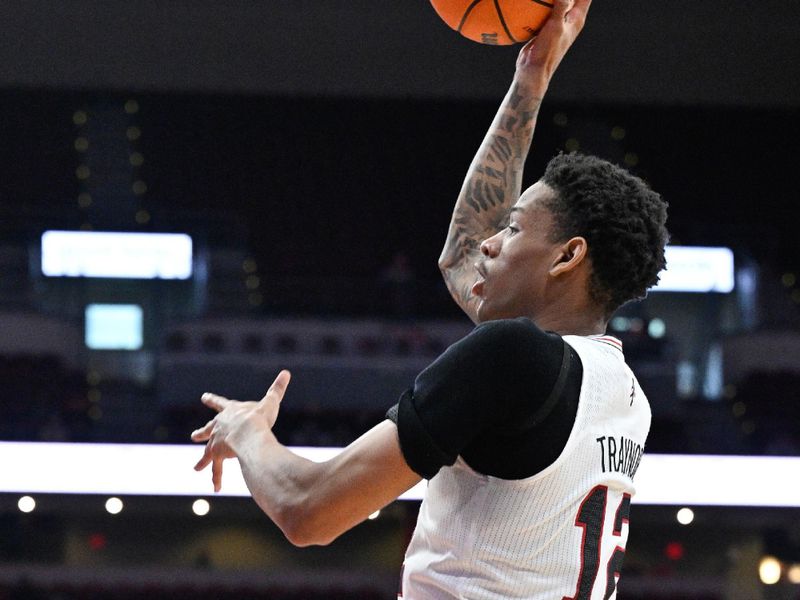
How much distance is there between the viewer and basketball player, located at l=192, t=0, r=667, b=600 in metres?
1.20

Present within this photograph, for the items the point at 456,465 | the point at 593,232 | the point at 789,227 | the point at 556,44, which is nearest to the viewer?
the point at 456,465

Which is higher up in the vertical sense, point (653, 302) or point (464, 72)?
point (464, 72)

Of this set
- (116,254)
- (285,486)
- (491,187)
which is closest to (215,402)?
(285,486)

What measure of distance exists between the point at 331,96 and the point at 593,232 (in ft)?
25.0

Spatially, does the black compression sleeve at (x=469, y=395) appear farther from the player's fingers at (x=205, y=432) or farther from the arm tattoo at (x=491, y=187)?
the arm tattoo at (x=491, y=187)

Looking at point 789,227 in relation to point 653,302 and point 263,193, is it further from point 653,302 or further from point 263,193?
point 263,193

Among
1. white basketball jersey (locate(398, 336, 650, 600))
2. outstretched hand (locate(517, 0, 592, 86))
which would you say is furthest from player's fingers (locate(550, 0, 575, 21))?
white basketball jersey (locate(398, 336, 650, 600))

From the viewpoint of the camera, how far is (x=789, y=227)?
354 inches

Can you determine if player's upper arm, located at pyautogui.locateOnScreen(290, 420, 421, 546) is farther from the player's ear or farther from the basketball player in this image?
the player's ear

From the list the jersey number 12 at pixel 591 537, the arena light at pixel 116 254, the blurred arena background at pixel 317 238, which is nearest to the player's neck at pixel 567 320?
the jersey number 12 at pixel 591 537

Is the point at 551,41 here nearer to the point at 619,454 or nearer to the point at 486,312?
the point at 486,312

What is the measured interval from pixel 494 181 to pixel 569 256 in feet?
1.52

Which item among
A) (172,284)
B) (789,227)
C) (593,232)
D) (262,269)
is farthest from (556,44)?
(789,227)

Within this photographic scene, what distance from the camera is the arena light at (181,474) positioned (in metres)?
6.73
